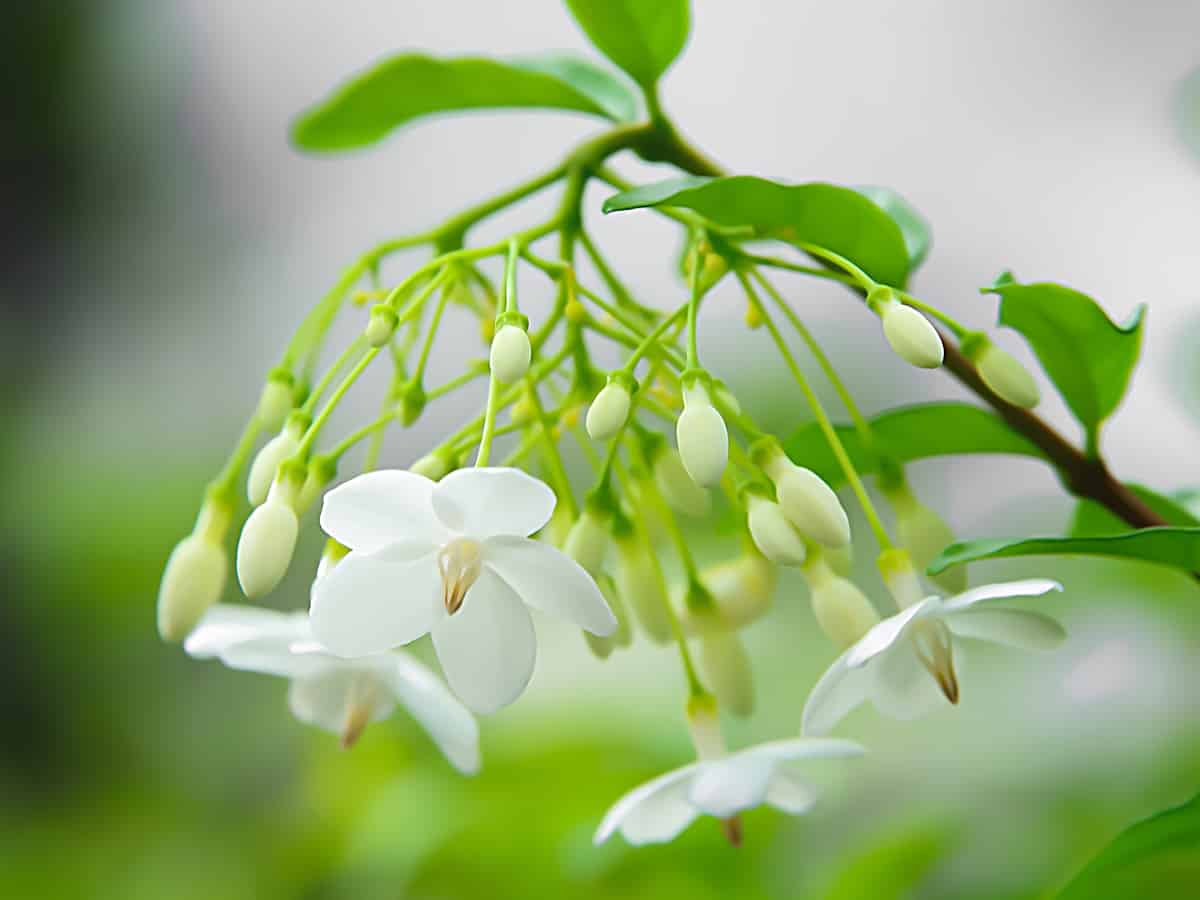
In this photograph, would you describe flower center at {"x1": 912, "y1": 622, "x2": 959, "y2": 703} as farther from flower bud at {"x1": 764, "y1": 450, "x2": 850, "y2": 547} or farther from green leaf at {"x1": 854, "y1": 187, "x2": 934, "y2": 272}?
green leaf at {"x1": 854, "y1": 187, "x2": 934, "y2": 272}

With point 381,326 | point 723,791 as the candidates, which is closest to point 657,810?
point 723,791

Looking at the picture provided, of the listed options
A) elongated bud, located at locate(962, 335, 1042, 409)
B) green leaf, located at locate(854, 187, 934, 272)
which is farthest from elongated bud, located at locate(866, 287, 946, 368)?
green leaf, located at locate(854, 187, 934, 272)

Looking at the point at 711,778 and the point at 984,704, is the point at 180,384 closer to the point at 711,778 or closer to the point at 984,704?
the point at 984,704

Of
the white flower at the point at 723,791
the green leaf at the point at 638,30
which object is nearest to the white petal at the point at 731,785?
the white flower at the point at 723,791

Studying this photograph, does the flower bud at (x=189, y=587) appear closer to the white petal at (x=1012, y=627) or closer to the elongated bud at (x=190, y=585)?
the elongated bud at (x=190, y=585)

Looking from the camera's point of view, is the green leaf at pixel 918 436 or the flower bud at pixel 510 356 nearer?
the flower bud at pixel 510 356

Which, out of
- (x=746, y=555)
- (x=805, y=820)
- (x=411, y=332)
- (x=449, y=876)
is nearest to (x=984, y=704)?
(x=805, y=820)
